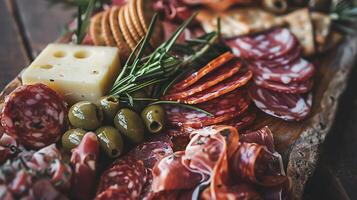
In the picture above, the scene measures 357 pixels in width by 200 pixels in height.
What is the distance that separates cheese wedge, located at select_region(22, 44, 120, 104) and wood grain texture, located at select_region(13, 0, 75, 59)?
25.3 inches

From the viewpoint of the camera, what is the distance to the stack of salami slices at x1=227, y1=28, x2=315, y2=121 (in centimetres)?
187

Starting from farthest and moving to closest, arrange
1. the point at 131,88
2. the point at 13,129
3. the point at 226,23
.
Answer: the point at 226,23 < the point at 131,88 < the point at 13,129

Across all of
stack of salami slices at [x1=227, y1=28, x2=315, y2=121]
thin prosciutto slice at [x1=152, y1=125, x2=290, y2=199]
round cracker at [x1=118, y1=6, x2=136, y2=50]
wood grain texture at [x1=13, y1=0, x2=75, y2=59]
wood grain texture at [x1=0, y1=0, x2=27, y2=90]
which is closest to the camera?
thin prosciutto slice at [x1=152, y1=125, x2=290, y2=199]

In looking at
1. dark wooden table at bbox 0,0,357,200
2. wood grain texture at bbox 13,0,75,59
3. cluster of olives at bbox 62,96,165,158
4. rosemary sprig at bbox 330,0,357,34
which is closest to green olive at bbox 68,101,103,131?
cluster of olives at bbox 62,96,165,158

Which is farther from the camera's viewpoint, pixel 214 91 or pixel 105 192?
pixel 214 91

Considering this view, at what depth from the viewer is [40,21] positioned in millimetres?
2680

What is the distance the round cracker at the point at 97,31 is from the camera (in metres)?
2.02

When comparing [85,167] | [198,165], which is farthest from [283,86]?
[85,167]

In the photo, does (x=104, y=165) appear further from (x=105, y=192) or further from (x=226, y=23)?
(x=226, y=23)

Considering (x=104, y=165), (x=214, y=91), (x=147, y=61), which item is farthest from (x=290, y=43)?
(x=104, y=165)

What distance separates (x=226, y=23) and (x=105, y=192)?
1039mm

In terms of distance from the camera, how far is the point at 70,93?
1742 mm

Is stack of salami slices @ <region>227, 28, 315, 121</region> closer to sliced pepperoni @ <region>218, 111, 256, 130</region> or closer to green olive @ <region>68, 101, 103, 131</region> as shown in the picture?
sliced pepperoni @ <region>218, 111, 256, 130</region>

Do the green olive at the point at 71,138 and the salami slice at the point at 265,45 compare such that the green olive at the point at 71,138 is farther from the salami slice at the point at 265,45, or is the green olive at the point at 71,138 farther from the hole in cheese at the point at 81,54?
the salami slice at the point at 265,45
